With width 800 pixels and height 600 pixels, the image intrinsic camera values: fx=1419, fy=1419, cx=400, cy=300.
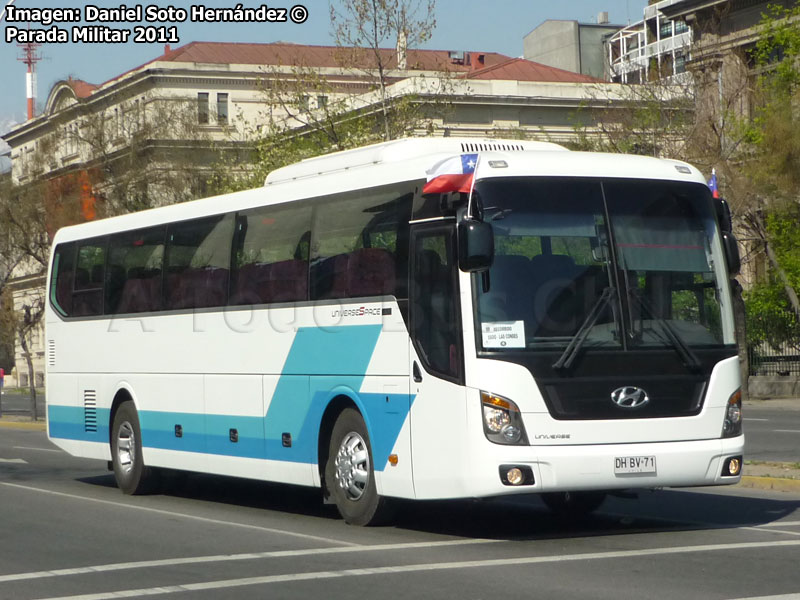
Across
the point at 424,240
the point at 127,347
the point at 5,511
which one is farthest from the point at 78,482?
the point at 424,240

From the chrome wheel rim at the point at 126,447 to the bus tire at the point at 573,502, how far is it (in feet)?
19.1

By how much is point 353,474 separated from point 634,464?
8.92 ft

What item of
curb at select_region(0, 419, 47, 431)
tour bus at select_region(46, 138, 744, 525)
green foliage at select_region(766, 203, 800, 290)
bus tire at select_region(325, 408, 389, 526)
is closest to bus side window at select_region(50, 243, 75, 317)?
tour bus at select_region(46, 138, 744, 525)

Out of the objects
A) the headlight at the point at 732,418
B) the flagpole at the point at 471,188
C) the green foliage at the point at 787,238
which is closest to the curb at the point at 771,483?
the headlight at the point at 732,418

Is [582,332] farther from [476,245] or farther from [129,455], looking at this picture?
[129,455]

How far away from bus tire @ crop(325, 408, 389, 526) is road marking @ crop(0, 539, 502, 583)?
3.73 ft

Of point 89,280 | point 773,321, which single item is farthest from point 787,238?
point 89,280

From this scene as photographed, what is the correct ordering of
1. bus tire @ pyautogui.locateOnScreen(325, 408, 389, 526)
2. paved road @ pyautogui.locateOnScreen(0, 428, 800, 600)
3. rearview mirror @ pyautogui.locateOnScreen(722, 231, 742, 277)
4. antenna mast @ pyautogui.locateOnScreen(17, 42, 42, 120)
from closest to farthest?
paved road @ pyautogui.locateOnScreen(0, 428, 800, 600), rearview mirror @ pyautogui.locateOnScreen(722, 231, 742, 277), bus tire @ pyautogui.locateOnScreen(325, 408, 389, 526), antenna mast @ pyautogui.locateOnScreen(17, 42, 42, 120)

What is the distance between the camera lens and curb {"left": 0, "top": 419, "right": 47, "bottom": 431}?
36062 mm

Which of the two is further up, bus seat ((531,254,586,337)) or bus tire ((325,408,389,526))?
bus seat ((531,254,586,337))

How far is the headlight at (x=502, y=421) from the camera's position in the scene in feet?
35.7

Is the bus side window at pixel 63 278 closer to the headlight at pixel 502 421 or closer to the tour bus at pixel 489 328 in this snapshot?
the tour bus at pixel 489 328

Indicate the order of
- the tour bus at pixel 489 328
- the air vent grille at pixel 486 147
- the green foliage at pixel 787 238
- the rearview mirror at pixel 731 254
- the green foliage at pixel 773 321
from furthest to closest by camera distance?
the green foliage at pixel 773 321, the green foliage at pixel 787 238, the air vent grille at pixel 486 147, the rearview mirror at pixel 731 254, the tour bus at pixel 489 328

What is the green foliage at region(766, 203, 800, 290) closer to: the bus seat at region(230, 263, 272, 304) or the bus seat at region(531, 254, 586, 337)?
the bus seat at region(230, 263, 272, 304)
